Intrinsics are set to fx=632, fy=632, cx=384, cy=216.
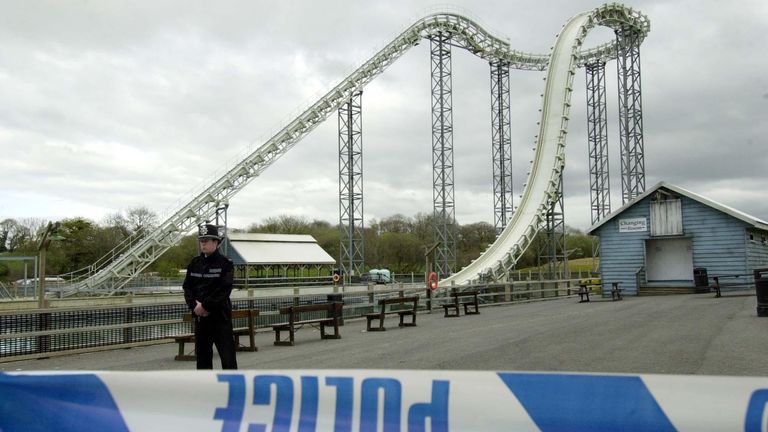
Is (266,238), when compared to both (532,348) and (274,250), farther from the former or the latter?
(532,348)

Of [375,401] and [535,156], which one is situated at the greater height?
[535,156]

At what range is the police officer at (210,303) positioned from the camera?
6484mm

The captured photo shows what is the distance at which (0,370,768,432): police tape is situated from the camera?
9.48ft

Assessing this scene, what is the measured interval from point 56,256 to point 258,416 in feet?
196

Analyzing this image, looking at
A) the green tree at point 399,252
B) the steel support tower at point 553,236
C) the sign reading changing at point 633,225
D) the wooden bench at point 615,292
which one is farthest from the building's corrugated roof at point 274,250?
the green tree at point 399,252

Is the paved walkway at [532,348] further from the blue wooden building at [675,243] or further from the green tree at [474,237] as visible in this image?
the green tree at [474,237]

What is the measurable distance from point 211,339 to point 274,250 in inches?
1511

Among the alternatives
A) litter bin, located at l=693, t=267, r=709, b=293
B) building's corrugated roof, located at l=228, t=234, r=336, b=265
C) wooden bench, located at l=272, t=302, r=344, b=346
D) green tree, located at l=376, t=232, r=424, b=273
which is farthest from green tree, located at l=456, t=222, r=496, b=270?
wooden bench, located at l=272, t=302, r=344, b=346

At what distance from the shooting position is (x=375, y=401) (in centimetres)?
336

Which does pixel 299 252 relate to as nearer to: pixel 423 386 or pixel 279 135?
pixel 279 135

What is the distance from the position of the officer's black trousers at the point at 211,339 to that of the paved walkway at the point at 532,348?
2790 millimetres

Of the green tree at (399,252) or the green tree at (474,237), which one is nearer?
the green tree at (399,252)

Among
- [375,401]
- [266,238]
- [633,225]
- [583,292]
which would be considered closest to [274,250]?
[266,238]

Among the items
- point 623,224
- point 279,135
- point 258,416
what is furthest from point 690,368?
point 279,135
